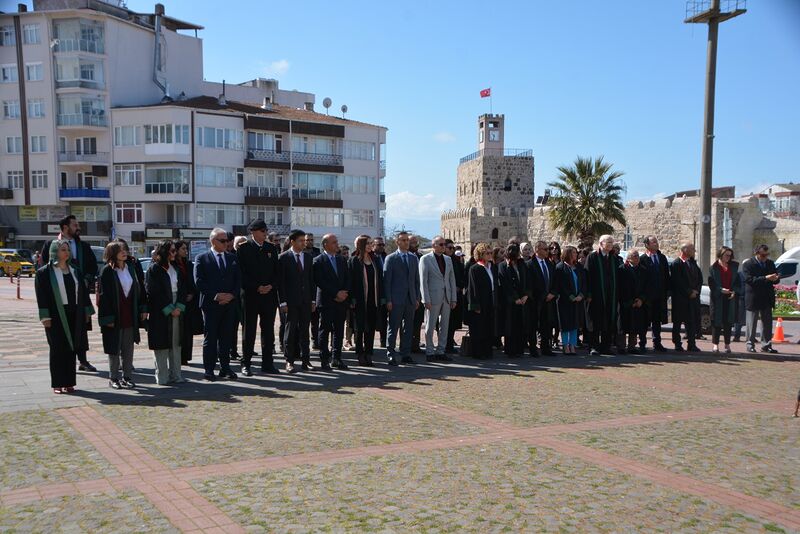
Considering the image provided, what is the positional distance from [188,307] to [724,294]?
946 cm

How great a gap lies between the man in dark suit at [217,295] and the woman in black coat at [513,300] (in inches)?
184

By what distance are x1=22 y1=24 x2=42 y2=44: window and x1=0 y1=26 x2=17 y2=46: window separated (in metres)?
0.84

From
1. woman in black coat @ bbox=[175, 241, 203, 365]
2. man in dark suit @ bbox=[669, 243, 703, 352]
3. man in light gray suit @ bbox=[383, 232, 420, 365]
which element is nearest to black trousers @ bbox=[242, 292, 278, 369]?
woman in black coat @ bbox=[175, 241, 203, 365]

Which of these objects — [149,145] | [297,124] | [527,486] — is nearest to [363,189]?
[297,124]

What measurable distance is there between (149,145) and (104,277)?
4899 centimetres

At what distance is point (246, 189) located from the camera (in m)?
58.4

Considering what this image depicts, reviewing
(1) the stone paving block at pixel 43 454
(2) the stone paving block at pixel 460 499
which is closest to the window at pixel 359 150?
(1) the stone paving block at pixel 43 454

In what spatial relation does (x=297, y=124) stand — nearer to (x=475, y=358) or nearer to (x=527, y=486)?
(x=475, y=358)

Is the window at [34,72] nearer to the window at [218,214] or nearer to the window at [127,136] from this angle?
the window at [127,136]

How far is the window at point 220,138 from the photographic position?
55875 millimetres

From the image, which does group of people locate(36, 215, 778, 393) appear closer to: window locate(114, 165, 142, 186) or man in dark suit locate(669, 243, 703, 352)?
man in dark suit locate(669, 243, 703, 352)

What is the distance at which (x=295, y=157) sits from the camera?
5978 cm

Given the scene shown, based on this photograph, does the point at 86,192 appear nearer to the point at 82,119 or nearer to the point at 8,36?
the point at 82,119

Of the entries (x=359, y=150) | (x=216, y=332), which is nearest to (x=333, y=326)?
(x=216, y=332)
